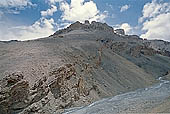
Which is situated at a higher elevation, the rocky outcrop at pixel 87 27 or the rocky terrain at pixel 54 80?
the rocky outcrop at pixel 87 27

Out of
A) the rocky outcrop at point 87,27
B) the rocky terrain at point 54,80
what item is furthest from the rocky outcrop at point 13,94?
the rocky outcrop at point 87,27

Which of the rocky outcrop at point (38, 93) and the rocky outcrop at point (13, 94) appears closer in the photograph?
the rocky outcrop at point (13, 94)

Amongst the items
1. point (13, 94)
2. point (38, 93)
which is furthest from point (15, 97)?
point (38, 93)

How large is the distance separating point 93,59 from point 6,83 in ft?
95.8

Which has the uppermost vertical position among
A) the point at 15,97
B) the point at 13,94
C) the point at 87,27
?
the point at 87,27

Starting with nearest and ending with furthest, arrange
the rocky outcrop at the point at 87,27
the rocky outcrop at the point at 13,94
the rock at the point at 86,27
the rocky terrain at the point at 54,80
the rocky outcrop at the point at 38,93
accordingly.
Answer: the rocky outcrop at the point at 13,94 < the rocky outcrop at the point at 38,93 < the rocky terrain at the point at 54,80 < the rock at the point at 86,27 < the rocky outcrop at the point at 87,27

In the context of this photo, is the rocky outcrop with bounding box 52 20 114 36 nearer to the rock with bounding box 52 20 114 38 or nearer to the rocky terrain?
the rock with bounding box 52 20 114 38

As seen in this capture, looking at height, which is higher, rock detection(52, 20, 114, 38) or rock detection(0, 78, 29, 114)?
rock detection(52, 20, 114, 38)

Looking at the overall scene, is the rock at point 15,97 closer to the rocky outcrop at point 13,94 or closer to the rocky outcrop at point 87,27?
the rocky outcrop at point 13,94

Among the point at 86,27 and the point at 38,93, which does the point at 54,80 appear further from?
the point at 86,27

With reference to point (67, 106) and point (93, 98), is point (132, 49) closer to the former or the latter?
point (93, 98)

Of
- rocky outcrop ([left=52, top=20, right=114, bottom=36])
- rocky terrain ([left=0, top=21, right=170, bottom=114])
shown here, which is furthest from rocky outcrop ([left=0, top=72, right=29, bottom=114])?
rocky outcrop ([left=52, top=20, right=114, bottom=36])

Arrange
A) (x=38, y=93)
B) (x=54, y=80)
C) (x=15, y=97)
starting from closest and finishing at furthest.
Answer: (x=15, y=97) < (x=38, y=93) < (x=54, y=80)

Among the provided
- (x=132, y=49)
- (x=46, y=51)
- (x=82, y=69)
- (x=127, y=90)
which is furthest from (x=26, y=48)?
(x=132, y=49)
